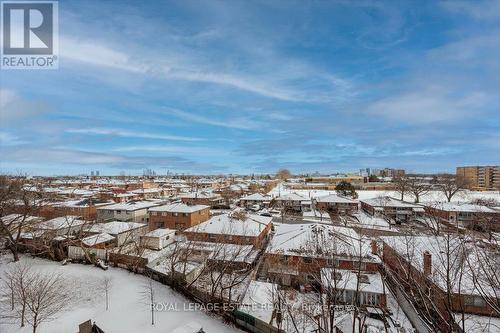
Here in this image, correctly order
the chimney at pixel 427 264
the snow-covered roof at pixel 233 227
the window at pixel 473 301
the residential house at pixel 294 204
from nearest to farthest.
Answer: the chimney at pixel 427 264 → the window at pixel 473 301 → the snow-covered roof at pixel 233 227 → the residential house at pixel 294 204

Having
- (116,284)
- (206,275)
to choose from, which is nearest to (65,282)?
(116,284)

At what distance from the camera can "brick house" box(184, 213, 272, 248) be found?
79.3 ft

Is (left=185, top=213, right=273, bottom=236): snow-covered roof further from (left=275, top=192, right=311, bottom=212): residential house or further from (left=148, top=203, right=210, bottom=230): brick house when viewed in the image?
(left=275, top=192, right=311, bottom=212): residential house

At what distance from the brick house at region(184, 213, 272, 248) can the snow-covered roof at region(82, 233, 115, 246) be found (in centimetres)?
706

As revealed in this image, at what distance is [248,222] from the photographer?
1140 inches

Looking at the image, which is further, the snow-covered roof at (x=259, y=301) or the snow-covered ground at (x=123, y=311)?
the snow-covered roof at (x=259, y=301)

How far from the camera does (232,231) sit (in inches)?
1008

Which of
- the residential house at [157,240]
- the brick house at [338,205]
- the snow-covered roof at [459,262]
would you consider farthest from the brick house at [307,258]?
the brick house at [338,205]

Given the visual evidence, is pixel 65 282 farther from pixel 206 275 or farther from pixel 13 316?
pixel 206 275

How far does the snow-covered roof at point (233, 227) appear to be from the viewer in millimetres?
25203

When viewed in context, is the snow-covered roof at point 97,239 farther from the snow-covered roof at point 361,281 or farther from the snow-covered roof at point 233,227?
the snow-covered roof at point 361,281

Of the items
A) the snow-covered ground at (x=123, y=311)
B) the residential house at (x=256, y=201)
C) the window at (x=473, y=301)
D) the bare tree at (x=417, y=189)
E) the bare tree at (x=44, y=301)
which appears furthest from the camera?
the residential house at (x=256, y=201)

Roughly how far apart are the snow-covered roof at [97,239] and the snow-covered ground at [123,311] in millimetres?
4340

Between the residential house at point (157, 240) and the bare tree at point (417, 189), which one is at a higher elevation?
the bare tree at point (417, 189)
